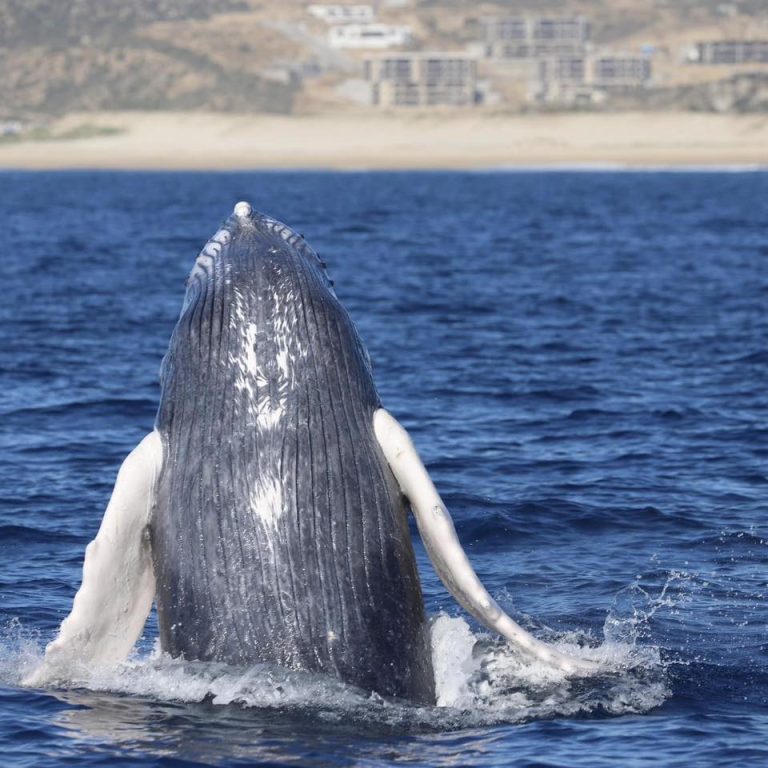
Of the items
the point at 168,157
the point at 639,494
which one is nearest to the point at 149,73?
the point at 168,157

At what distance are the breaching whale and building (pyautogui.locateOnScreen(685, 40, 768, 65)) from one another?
195 metres

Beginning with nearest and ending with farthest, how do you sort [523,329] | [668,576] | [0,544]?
[668,576], [0,544], [523,329]

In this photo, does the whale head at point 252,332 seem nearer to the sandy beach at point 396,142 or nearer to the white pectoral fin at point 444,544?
the white pectoral fin at point 444,544

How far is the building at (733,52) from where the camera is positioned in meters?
196

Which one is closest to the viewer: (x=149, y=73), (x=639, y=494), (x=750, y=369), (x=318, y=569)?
(x=318, y=569)

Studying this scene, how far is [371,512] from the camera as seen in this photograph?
27.5 feet

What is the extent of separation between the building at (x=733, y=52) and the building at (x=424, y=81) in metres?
31.4

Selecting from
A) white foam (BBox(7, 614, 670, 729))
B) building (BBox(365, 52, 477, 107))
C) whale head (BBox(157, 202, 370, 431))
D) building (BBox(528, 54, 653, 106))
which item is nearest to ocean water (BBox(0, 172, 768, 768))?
white foam (BBox(7, 614, 670, 729))

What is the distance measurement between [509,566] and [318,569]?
477 centimetres

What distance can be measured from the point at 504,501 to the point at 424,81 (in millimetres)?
172021

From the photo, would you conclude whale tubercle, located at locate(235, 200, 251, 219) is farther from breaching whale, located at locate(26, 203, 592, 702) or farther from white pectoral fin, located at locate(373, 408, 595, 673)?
white pectoral fin, located at locate(373, 408, 595, 673)

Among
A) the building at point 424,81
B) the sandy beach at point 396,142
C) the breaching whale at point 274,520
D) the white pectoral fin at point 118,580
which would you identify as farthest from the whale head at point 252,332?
the building at point 424,81

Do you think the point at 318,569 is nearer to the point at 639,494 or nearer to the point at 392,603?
the point at 392,603

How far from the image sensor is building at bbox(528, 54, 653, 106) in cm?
18388
